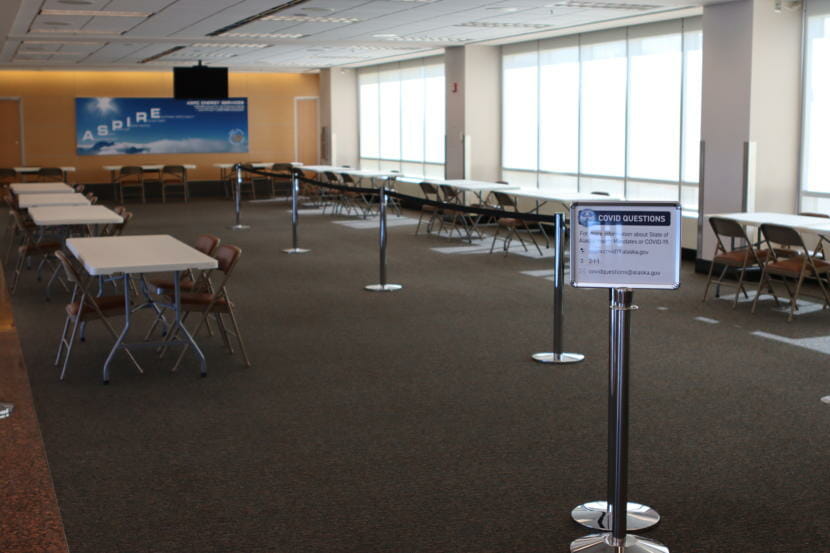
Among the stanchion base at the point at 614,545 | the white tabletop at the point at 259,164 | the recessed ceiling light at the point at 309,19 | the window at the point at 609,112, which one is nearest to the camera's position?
the stanchion base at the point at 614,545

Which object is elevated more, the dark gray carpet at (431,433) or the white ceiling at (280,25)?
the white ceiling at (280,25)

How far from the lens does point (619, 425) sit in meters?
3.40

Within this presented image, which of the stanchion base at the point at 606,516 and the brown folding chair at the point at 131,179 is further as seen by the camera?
the brown folding chair at the point at 131,179

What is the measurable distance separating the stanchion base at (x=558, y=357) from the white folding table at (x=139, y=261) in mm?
2182

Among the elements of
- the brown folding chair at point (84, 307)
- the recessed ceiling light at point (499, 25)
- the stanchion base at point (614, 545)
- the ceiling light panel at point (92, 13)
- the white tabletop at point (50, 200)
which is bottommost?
the stanchion base at point (614, 545)

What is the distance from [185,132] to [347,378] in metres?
17.5

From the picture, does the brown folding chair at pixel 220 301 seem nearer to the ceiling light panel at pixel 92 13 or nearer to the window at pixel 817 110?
the ceiling light panel at pixel 92 13

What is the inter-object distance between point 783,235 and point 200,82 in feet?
39.0

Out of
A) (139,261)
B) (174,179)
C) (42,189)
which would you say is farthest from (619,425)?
(174,179)

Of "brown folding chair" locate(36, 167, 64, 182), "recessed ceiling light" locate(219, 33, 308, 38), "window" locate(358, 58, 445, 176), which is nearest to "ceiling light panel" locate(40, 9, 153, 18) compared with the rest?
"recessed ceiling light" locate(219, 33, 308, 38)

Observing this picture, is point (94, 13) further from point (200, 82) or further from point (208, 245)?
point (200, 82)

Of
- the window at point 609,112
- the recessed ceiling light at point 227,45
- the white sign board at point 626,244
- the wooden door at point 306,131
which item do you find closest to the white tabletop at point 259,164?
the wooden door at point 306,131

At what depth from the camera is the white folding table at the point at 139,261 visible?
588 cm

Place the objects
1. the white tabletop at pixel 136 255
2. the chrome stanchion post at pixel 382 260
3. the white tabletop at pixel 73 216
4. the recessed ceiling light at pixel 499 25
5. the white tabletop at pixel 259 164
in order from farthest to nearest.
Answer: the white tabletop at pixel 259 164, the recessed ceiling light at pixel 499 25, the chrome stanchion post at pixel 382 260, the white tabletop at pixel 73 216, the white tabletop at pixel 136 255
